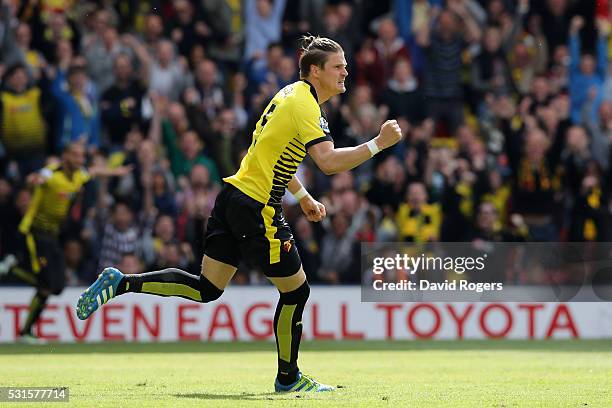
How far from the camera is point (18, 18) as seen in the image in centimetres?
2009

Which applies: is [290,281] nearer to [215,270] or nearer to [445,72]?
[215,270]

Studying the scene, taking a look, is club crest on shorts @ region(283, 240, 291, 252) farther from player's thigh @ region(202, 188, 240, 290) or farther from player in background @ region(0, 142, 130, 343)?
player in background @ region(0, 142, 130, 343)

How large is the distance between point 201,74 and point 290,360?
1039 centimetres

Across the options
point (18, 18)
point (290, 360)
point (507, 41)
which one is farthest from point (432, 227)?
point (290, 360)

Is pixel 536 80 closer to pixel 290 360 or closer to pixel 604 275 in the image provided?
pixel 604 275

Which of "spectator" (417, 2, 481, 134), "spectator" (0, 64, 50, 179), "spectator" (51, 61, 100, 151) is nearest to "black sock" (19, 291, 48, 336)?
"spectator" (0, 64, 50, 179)

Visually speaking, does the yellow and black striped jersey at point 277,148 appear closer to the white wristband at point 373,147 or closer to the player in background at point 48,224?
the white wristband at point 373,147

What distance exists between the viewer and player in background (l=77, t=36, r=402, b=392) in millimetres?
9727

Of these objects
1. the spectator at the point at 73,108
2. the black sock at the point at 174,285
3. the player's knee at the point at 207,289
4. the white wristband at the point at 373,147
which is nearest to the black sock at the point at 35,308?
the spectator at the point at 73,108

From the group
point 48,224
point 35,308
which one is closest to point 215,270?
point 35,308

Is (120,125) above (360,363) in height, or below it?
above

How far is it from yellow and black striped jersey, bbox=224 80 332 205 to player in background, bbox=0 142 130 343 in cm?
735

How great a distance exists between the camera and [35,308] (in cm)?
1672

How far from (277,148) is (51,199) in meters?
7.83
